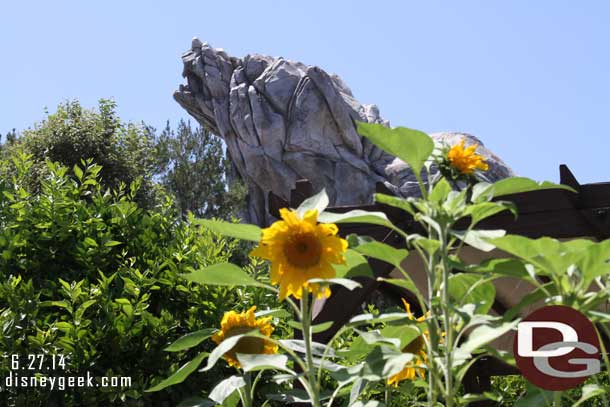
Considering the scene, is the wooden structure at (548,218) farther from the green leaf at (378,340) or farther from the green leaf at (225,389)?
the green leaf at (378,340)

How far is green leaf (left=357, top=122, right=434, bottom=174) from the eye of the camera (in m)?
1.29

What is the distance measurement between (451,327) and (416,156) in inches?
11.1

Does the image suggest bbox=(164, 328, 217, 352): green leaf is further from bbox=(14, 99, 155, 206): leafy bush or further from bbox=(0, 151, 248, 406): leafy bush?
bbox=(14, 99, 155, 206): leafy bush

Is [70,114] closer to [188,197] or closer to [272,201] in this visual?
[188,197]

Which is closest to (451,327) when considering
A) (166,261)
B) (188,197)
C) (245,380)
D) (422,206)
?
(422,206)

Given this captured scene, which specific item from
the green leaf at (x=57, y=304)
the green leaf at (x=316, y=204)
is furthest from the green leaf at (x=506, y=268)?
the green leaf at (x=57, y=304)

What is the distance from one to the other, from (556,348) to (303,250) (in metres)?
0.43

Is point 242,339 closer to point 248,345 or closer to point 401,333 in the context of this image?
point 248,345

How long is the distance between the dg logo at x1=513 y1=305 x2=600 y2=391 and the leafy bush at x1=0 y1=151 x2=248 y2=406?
2.00 meters

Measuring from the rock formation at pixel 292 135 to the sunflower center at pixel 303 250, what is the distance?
19203 mm

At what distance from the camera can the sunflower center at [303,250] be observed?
4.00ft

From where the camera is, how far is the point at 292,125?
21266 millimetres

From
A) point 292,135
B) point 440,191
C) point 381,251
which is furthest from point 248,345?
point 292,135

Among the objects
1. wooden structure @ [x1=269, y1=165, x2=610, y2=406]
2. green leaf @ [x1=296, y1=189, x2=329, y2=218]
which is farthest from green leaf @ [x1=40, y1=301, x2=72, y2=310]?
green leaf @ [x1=296, y1=189, x2=329, y2=218]
